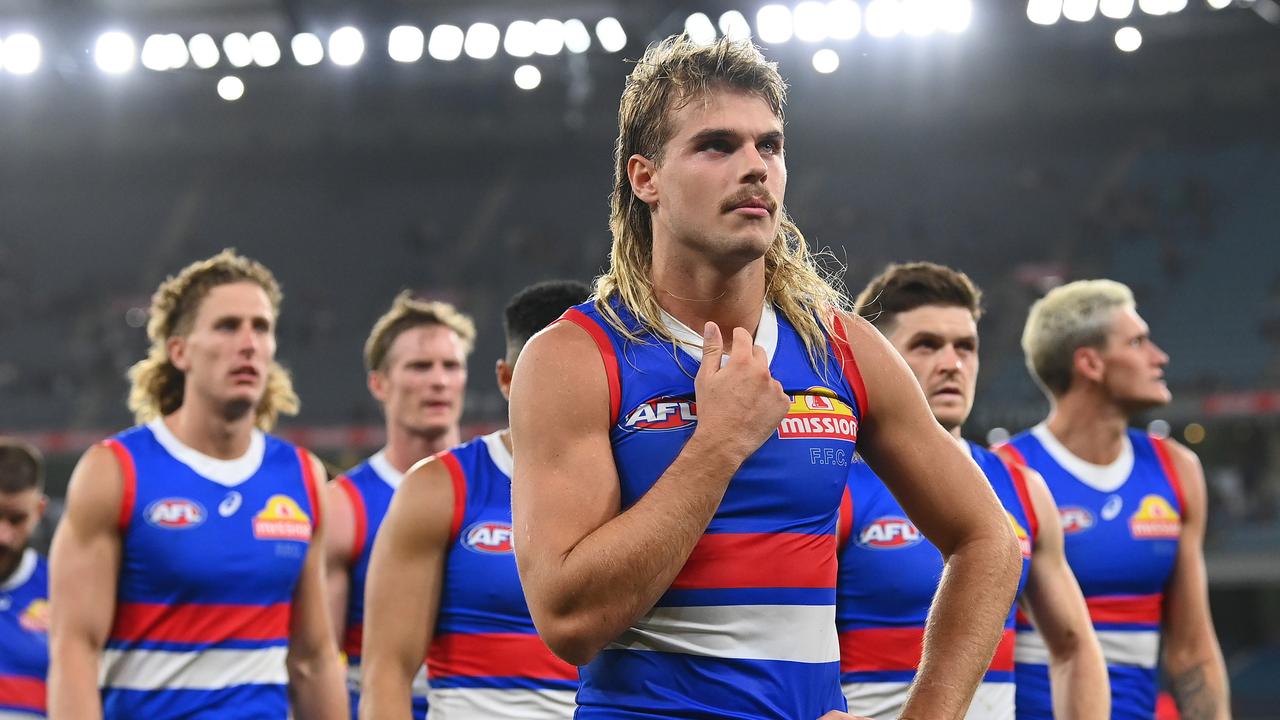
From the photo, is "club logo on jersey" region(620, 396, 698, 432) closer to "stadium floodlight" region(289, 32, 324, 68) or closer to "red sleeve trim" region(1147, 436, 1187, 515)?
"red sleeve trim" region(1147, 436, 1187, 515)

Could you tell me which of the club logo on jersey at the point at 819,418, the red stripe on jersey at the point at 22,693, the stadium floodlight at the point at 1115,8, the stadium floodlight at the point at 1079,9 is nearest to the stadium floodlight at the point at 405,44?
the stadium floodlight at the point at 1079,9

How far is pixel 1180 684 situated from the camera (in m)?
5.13

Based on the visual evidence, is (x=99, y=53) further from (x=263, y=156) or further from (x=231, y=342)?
(x=231, y=342)

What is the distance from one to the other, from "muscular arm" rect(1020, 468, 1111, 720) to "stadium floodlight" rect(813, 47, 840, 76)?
21.1 m

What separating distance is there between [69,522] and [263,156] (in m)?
26.8

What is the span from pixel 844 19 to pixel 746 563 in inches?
871

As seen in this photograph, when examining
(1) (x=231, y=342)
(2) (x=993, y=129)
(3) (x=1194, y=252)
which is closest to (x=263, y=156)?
(2) (x=993, y=129)

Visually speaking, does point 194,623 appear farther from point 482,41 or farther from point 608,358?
point 482,41

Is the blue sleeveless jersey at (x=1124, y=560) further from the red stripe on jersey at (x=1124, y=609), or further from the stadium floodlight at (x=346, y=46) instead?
the stadium floodlight at (x=346, y=46)

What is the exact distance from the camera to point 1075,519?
203 inches

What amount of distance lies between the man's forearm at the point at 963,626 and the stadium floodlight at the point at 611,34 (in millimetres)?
22097

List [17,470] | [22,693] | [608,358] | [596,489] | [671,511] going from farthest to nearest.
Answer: [17,470]
[22,693]
[608,358]
[596,489]
[671,511]

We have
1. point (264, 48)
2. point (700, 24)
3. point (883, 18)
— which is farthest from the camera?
point (264, 48)

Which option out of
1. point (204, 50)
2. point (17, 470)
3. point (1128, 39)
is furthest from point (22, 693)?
point (1128, 39)
